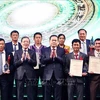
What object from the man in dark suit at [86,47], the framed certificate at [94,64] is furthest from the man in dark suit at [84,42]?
the framed certificate at [94,64]

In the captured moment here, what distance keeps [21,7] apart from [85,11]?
4.36 feet

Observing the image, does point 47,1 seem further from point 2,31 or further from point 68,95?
point 68,95

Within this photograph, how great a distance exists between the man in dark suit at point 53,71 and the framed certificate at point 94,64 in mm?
462

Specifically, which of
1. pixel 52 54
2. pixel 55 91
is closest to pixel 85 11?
pixel 52 54

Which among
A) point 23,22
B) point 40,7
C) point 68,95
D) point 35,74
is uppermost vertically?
point 40,7

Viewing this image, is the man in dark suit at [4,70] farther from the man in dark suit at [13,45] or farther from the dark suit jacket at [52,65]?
the dark suit jacket at [52,65]

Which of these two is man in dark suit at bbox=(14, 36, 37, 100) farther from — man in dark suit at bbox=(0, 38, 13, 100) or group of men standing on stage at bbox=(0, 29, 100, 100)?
man in dark suit at bbox=(0, 38, 13, 100)

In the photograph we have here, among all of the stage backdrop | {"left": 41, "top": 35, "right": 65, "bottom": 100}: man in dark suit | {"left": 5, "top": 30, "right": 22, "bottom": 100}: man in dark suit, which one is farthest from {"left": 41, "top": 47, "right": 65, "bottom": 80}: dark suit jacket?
the stage backdrop

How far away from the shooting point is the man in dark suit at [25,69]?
155 inches

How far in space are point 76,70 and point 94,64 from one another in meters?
0.32

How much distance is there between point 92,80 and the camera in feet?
13.1

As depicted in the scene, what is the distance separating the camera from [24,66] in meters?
3.97

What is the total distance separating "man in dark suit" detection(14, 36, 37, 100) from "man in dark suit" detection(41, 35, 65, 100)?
207 millimetres

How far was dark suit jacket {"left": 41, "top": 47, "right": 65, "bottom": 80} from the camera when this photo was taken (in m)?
3.96
